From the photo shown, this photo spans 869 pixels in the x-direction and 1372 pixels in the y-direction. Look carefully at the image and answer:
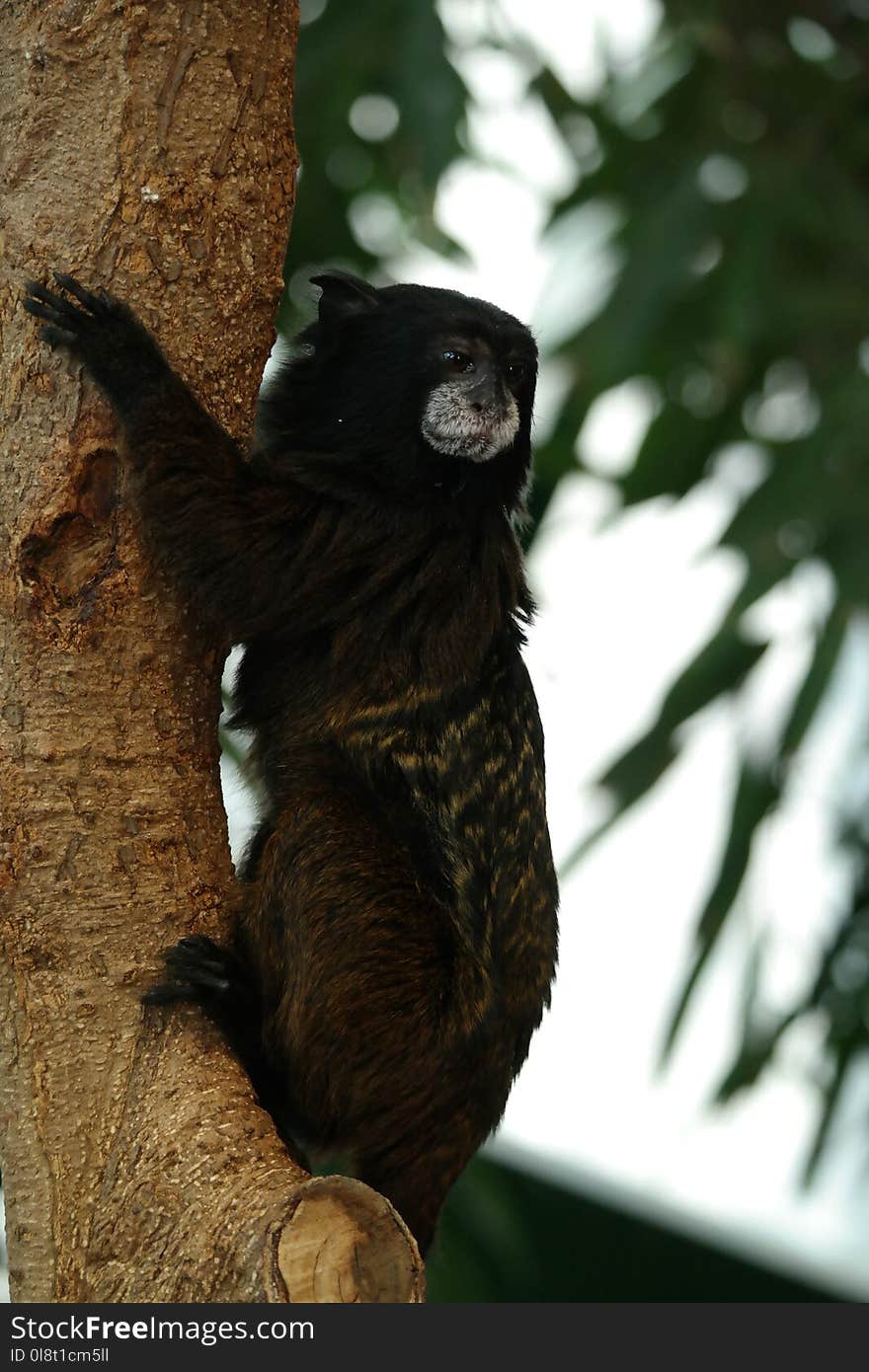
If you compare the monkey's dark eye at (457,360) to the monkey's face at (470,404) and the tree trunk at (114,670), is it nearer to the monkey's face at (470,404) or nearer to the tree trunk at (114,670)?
the monkey's face at (470,404)

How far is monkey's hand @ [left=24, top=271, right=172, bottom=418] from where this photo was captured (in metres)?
2.49

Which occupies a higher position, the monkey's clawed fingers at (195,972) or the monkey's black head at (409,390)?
the monkey's black head at (409,390)

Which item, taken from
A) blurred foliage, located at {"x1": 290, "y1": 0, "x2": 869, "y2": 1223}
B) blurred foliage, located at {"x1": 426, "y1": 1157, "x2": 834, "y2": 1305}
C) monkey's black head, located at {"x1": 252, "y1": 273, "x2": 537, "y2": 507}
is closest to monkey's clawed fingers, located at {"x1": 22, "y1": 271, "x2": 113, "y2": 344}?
monkey's black head, located at {"x1": 252, "y1": 273, "x2": 537, "y2": 507}

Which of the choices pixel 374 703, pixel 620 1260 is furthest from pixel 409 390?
pixel 620 1260

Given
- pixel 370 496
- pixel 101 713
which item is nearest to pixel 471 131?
pixel 370 496

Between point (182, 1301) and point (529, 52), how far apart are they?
13.4 feet

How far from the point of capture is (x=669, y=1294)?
24.0ft

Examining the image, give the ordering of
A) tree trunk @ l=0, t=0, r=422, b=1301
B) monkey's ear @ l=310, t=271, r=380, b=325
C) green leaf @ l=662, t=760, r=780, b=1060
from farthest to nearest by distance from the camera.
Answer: green leaf @ l=662, t=760, r=780, b=1060
monkey's ear @ l=310, t=271, r=380, b=325
tree trunk @ l=0, t=0, r=422, b=1301

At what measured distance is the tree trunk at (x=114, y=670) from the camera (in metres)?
2.32

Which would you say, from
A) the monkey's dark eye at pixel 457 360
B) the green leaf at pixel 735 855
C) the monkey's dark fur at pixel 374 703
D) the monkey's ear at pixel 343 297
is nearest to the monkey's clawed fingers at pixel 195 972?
the monkey's dark fur at pixel 374 703

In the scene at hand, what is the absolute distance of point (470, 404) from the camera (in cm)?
315

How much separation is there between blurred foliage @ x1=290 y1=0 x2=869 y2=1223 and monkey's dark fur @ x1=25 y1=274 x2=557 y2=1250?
4.97 feet

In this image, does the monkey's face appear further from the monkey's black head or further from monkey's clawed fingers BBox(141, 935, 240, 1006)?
monkey's clawed fingers BBox(141, 935, 240, 1006)

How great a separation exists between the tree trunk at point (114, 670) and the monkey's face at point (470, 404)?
0.50 m
